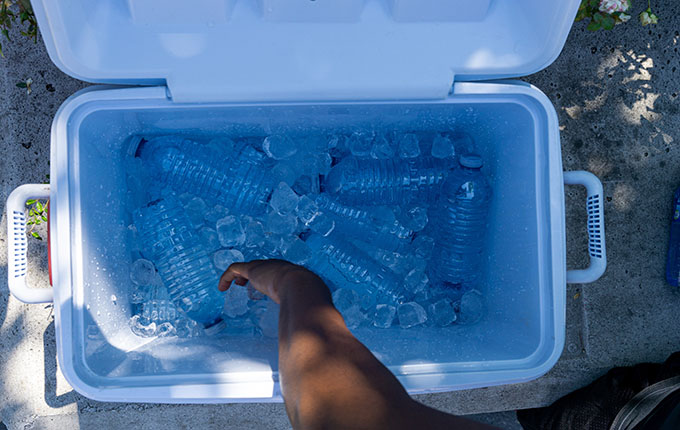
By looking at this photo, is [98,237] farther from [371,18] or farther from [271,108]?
[371,18]

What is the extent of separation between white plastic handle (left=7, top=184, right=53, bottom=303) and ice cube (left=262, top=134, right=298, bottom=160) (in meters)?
0.52

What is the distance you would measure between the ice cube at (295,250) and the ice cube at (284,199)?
0.09m

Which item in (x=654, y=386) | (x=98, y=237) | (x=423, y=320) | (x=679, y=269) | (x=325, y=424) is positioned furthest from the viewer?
(x=679, y=269)

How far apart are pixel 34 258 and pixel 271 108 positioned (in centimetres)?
90

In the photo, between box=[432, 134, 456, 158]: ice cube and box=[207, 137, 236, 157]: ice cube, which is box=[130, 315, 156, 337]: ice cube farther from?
box=[432, 134, 456, 158]: ice cube

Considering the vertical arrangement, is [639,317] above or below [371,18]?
below

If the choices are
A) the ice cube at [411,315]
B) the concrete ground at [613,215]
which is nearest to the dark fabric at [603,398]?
the concrete ground at [613,215]

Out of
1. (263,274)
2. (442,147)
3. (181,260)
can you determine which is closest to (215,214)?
(181,260)

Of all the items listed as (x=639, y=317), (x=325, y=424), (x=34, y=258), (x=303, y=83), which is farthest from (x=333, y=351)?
(x=639, y=317)

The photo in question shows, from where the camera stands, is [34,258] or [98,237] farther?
[34,258]

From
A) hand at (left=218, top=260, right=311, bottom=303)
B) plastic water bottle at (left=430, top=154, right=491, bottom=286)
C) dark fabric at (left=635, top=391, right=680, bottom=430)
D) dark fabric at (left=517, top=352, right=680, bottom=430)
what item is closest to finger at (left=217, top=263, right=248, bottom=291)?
hand at (left=218, top=260, right=311, bottom=303)

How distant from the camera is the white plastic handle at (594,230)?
1.03 m

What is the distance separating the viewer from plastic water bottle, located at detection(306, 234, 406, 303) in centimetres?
135

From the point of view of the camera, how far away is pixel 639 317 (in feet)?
5.14
